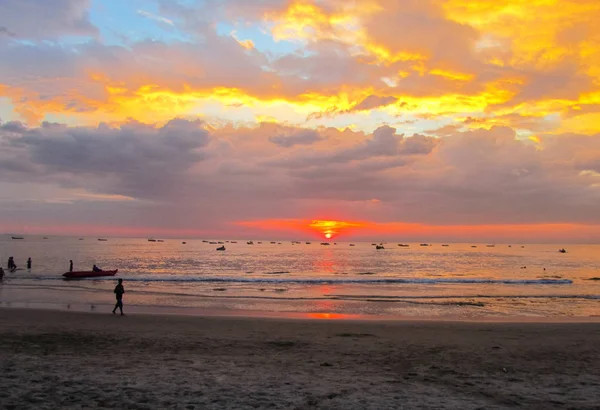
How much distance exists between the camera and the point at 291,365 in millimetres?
12109

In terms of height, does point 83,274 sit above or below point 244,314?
above

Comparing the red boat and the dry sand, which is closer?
the dry sand

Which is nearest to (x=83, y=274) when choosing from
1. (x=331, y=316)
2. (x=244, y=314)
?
(x=244, y=314)

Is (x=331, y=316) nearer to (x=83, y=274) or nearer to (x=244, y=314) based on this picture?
(x=244, y=314)

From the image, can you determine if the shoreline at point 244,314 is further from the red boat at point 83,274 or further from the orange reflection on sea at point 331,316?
the red boat at point 83,274

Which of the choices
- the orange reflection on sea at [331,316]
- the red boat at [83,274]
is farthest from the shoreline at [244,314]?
the red boat at [83,274]

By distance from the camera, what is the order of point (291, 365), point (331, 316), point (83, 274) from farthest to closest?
point (83, 274)
point (331, 316)
point (291, 365)

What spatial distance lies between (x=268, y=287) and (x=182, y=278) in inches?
497

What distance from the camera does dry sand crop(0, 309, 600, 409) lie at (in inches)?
347

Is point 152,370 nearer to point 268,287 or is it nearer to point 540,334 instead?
point 540,334

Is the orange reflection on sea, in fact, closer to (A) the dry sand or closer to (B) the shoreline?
(B) the shoreline

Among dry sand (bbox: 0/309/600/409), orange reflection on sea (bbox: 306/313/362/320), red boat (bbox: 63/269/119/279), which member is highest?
dry sand (bbox: 0/309/600/409)

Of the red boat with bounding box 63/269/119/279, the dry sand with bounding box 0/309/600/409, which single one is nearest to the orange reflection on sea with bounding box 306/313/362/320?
the dry sand with bounding box 0/309/600/409

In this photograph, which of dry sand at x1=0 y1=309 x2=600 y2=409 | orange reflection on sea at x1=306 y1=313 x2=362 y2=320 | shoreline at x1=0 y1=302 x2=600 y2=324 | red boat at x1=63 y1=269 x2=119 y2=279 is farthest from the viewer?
red boat at x1=63 y1=269 x2=119 y2=279
